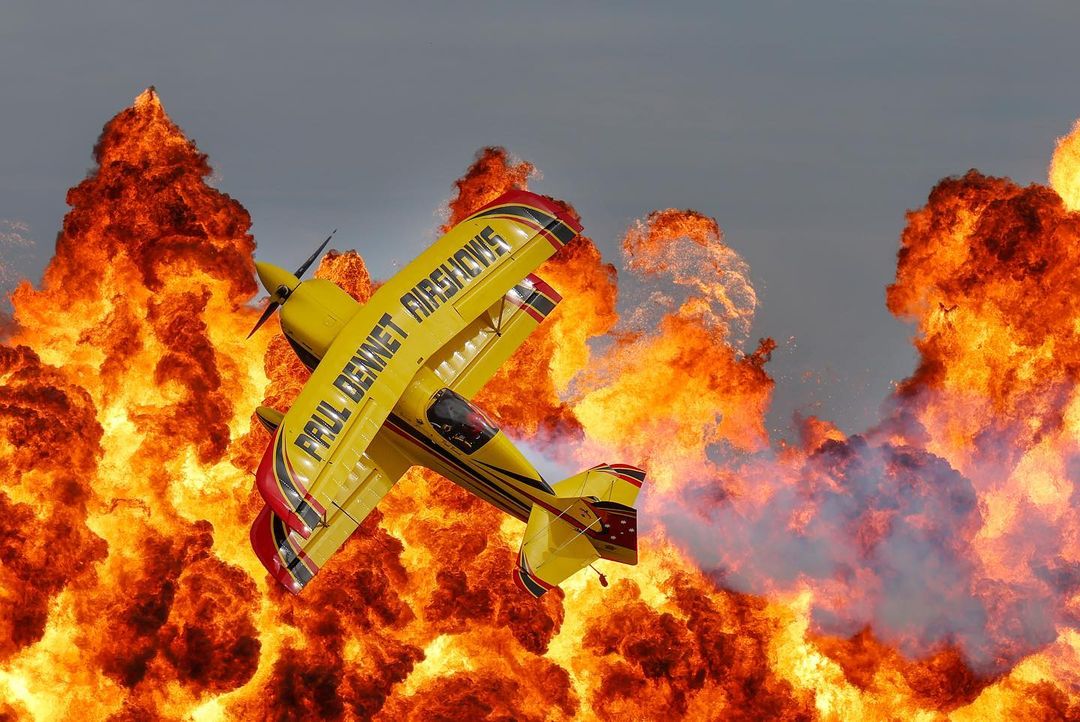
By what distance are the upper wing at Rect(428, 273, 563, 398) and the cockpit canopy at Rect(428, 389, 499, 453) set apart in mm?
2615

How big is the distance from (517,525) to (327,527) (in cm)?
940

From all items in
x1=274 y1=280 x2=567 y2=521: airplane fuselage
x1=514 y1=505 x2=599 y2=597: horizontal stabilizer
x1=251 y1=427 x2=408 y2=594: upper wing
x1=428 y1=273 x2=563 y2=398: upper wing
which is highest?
x1=428 y1=273 x2=563 y2=398: upper wing

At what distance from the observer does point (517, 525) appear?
62969 mm

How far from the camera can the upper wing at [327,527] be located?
5484 cm

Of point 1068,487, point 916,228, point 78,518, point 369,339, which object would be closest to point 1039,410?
point 1068,487

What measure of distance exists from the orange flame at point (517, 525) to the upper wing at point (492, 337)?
3.86m

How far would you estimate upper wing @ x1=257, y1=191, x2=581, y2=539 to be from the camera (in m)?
53.9

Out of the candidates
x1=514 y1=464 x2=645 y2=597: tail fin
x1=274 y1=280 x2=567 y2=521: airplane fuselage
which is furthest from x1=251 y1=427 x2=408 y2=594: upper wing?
A: x1=514 y1=464 x2=645 y2=597: tail fin

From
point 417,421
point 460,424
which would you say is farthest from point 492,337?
point 460,424

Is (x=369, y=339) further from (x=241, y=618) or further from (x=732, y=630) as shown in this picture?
(x=732, y=630)

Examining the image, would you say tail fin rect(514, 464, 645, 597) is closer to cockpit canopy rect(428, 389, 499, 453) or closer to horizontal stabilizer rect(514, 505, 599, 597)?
horizontal stabilizer rect(514, 505, 599, 597)

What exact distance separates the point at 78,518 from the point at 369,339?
1400 cm

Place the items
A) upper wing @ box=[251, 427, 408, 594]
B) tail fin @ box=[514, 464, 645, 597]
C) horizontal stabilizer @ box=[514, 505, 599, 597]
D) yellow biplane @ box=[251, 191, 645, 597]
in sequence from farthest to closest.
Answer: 1. tail fin @ box=[514, 464, 645, 597]
2. horizontal stabilizer @ box=[514, 505, 599, 597]
3. upper wing @ box=[251, 427, 408, 594]
4. yellow biplane @ box=[251, 191, 645, 597]

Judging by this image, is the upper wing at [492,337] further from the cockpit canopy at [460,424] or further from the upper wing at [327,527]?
the upper wing at [327,527]
